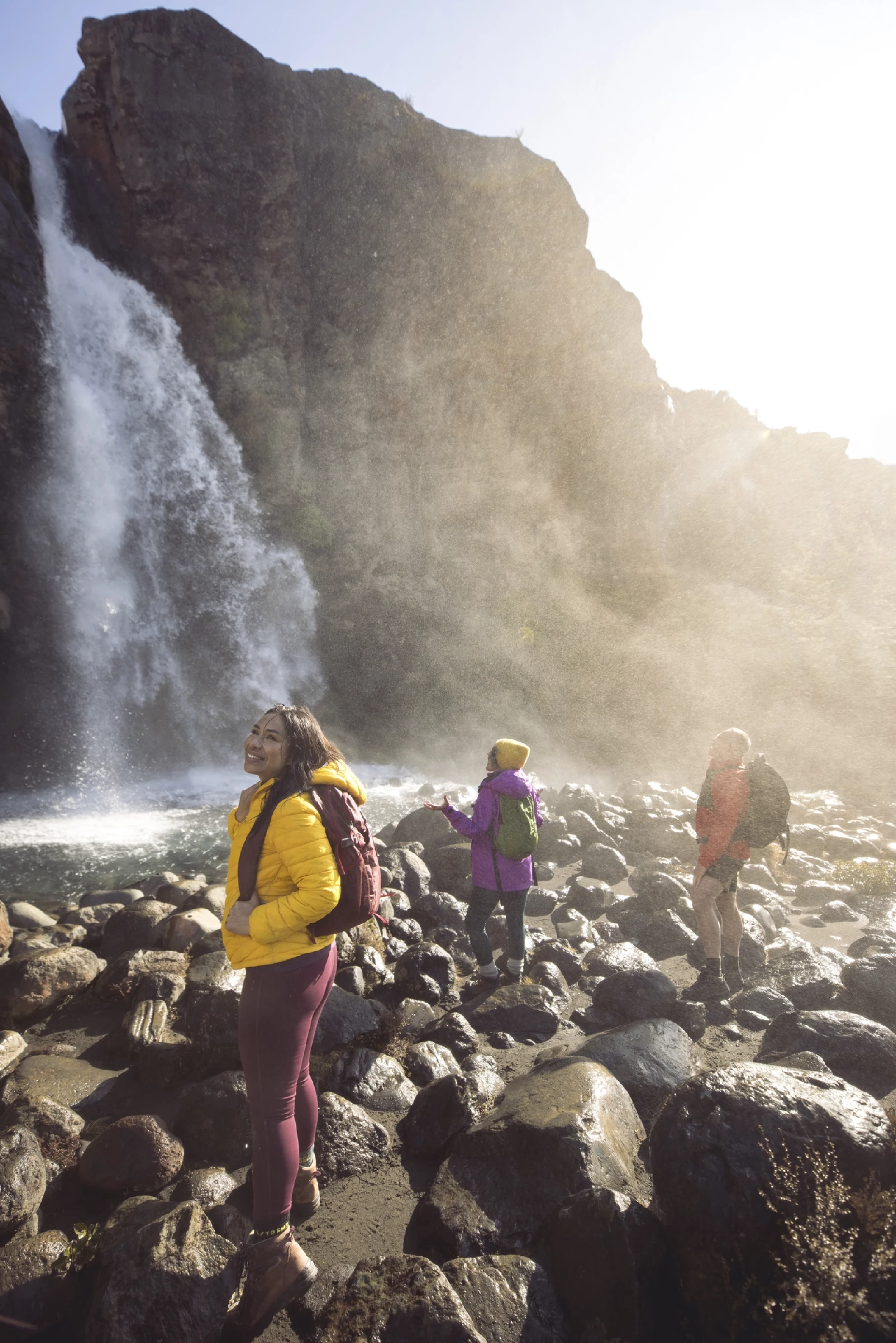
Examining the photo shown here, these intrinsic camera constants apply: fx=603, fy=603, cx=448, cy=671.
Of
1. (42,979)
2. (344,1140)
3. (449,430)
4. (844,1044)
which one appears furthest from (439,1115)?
(449,430)

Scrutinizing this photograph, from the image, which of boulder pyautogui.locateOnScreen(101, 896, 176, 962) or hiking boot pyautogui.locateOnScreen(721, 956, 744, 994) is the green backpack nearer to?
hiking boot pyautogui.locateOnScreen(721, 956, 744, 994)

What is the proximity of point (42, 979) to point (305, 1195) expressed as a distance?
128 inches

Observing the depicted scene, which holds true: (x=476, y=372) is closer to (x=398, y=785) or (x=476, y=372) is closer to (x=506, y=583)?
(x=506, y=583)

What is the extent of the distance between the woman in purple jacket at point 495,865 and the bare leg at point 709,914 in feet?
5.10

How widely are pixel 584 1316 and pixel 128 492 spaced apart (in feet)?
73.9

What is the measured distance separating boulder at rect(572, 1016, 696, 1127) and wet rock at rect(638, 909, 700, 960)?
2.11 metres

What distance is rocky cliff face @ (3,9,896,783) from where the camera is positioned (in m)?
23.0

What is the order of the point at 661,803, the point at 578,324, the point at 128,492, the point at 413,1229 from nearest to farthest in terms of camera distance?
the point at 413,1229 → the point at 661,803 → the point at 128,492 → the point at 578,324

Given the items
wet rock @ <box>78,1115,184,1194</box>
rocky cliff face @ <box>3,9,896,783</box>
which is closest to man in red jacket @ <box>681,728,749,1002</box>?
wet rock @ <box>78,1115,184,1194</box>

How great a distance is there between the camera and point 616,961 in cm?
553

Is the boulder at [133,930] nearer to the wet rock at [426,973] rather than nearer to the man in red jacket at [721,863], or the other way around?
the wet rock at [426,973]

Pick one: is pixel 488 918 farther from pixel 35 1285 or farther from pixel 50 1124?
pixel 35 1285

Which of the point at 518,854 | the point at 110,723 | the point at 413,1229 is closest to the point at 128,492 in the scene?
the point at 110,723

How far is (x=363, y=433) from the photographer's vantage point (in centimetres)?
2800
